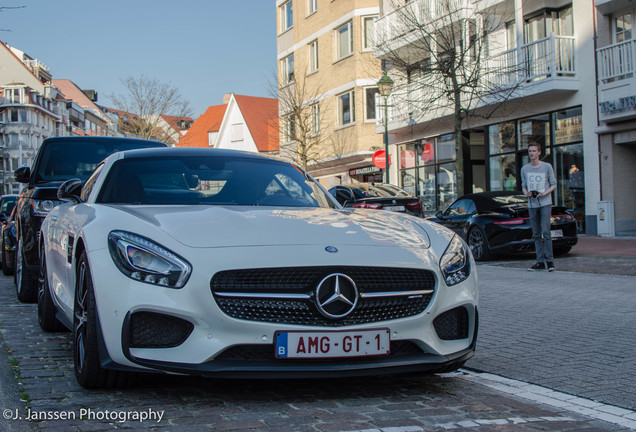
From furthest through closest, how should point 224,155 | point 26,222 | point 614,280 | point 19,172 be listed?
1. point 614,280
2. point 19,172
3. point 26,222
4. point 224,155

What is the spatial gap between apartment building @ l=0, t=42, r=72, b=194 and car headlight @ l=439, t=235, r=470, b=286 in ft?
290

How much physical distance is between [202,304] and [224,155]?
6.86ft

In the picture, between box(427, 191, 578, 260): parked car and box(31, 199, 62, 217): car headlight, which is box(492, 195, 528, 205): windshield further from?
box(31, 199, 62, 217): car headlight

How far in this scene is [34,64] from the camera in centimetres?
9294

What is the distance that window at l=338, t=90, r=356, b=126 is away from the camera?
33.9 metres

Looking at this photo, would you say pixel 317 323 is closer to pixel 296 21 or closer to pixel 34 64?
pixel 296 21

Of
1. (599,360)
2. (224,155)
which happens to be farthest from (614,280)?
(224,155)

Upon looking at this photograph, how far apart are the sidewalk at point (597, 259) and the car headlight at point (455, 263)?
7.37 metres

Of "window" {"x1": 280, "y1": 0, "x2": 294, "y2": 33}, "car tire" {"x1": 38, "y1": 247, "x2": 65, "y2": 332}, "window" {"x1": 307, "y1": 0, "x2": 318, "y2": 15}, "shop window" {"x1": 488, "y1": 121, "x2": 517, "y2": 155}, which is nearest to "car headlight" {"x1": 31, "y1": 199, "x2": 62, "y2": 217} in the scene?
"car tire" {"x1": 38, "y1": 247, "x2": 65, "y2": 332}

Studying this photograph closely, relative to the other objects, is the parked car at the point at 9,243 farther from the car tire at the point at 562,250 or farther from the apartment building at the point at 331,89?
the apartment building at the point at 331,89

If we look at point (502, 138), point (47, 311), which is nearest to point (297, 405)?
point (47, 311)

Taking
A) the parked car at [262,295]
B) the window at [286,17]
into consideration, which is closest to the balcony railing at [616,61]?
the parked car at [262,295]

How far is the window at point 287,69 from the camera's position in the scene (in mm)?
40900

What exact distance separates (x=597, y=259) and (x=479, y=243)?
2309 mm
